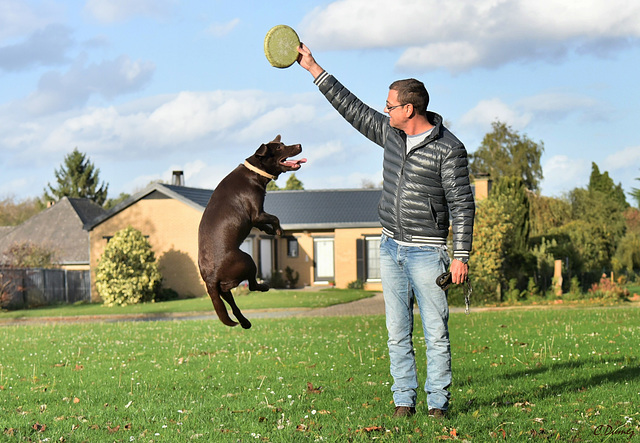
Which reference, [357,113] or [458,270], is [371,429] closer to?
[458,270]

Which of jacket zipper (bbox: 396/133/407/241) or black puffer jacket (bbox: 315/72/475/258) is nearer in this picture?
black puffer jacket (bbox: 315/72/475/258)

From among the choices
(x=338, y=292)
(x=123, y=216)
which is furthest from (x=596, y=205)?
(x=123, y=216)

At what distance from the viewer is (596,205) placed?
46344mm

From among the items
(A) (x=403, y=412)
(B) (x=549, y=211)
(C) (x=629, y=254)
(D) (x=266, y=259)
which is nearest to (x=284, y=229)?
(D) (x=266, y=259)

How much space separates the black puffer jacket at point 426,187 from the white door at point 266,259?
2987 cm

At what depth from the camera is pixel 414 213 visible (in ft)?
19.4

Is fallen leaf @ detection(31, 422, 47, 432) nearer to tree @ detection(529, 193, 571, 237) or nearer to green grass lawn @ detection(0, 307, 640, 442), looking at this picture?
green grass lawn @ detection(0, 307, 640, 442)

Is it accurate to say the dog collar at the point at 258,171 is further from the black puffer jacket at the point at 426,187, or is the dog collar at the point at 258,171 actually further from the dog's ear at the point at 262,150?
the black puffer jacket at the point at 426,187

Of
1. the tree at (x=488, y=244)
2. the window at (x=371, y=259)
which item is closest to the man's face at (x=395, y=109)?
the tree at (x=488, y=244)

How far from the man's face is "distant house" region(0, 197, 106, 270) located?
3810cm

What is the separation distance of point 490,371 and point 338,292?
22247 millimetres

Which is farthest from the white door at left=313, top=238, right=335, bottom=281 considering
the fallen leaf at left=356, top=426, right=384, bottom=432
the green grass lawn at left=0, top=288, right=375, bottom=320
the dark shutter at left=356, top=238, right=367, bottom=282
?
the fallen leaf at left=356, top=426, right=384, bottom=432

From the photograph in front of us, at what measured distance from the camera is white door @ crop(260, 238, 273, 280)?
3584 cm

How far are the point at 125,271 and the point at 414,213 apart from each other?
25582 mm
